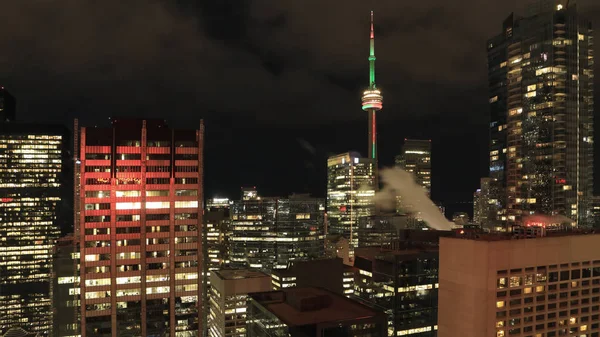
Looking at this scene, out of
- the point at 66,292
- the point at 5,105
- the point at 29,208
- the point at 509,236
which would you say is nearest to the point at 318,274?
the point at 66,292

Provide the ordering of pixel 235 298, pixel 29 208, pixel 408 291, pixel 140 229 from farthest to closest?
1. pixel 29 208
2. pixel 235 298
3. pixel 408 291
4. pixel 140 229

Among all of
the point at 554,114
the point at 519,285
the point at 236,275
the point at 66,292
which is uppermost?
the point at 554,114

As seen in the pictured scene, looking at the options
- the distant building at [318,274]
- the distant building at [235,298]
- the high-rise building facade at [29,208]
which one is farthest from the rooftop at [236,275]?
the high-rise building facade at [29,208]

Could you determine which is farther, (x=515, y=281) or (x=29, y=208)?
(x=29, y=208)

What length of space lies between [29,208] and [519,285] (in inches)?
7582

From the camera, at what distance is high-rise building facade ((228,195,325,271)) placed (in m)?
181

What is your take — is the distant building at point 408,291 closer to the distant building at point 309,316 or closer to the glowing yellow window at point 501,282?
the distant building at point 309,316

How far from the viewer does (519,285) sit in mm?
50562

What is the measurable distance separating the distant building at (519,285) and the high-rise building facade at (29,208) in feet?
561

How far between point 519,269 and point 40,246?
621 ft

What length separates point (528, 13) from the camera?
514ft

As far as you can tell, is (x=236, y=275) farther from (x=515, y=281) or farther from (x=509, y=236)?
(x=515, y=281)

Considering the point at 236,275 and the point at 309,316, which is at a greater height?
the point at 309,316

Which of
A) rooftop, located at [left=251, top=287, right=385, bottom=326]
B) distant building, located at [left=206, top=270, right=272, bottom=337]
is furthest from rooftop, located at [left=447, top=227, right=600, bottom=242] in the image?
distant building, located at [left=206, top=270, right=272, bottom=337]
